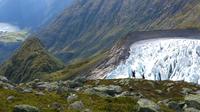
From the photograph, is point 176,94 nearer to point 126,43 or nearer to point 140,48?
point 140,48

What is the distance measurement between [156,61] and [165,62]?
156 cm

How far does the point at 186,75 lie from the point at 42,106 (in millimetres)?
54219

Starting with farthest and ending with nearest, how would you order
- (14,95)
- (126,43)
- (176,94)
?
(126,43) → (176,94) → (14,95)

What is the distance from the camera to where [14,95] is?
39.1m

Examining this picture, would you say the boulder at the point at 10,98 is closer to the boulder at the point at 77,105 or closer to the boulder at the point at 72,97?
the boulder at the point at 77,105

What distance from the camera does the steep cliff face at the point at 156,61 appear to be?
87.5m

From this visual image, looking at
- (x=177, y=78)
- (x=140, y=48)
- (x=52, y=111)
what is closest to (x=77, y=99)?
(x=52, y=111)

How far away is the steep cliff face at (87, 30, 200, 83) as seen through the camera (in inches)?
3445

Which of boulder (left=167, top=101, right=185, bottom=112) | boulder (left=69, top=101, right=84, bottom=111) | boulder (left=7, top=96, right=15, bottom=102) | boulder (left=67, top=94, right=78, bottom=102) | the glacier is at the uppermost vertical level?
the glacier

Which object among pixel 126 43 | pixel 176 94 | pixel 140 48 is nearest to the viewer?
pixel 176 94

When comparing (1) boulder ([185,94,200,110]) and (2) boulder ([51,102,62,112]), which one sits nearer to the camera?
(2) boulder ([51,102,62,112])

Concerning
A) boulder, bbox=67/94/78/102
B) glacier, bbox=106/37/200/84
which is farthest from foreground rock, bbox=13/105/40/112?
glacier, bbox=106/37/200/84

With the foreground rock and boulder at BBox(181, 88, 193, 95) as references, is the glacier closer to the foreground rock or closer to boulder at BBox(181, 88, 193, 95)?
boulder at BBox(181, 88, 193, 95)

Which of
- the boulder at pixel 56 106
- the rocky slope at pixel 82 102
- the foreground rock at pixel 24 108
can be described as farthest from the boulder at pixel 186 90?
the foreground rock at pixel 24 108
